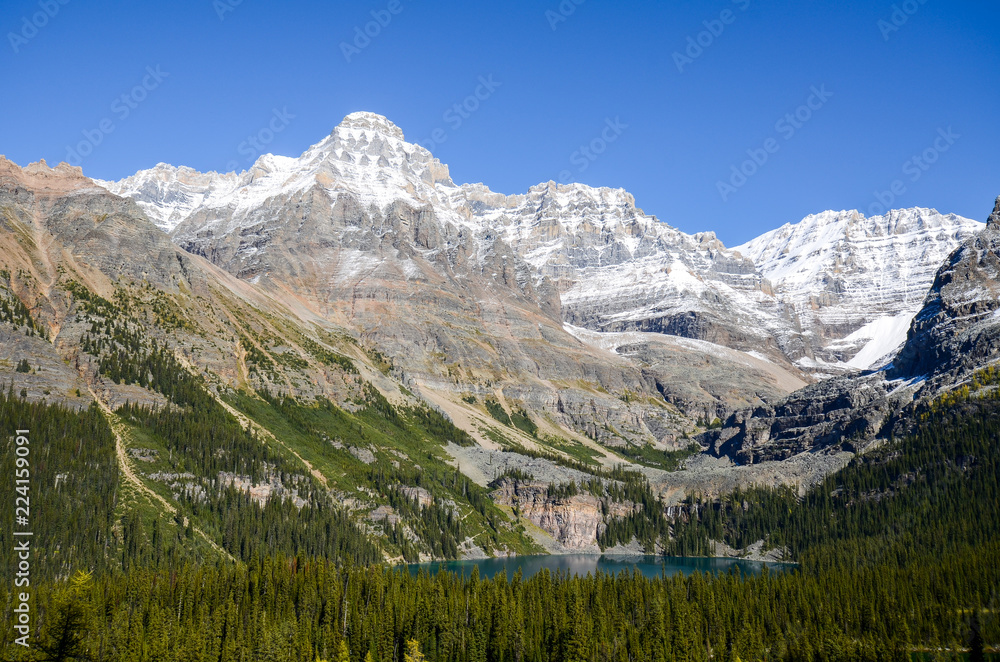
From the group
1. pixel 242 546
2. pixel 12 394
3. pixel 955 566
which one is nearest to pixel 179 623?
pixel 242 546

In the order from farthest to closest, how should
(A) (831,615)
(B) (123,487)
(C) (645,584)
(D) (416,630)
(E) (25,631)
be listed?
1. (B) (123,487)
2. (C) (645,584)
3. (A) (831,615)
4. (D) (416,630)
5. (E) (25,631)

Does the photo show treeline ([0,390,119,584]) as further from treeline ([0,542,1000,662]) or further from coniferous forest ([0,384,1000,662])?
treeline ([0,542,1000,662])

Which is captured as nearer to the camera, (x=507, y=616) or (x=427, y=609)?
(x=507, y=616)

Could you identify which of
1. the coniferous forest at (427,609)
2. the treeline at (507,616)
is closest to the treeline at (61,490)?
the coniferous forest at (427,609)

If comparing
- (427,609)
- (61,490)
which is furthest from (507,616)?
(61,490)

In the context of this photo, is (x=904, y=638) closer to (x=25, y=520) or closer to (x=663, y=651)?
(x=663, y=651)

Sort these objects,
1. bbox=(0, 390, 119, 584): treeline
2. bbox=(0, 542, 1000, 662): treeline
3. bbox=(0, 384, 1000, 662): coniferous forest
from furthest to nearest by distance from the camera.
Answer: bbox=(0, 390, 119, 584): treeline < bbox=(0, 542, 1000, 662): treeline < bbox=(0, 384, 1000, 662): coniferous forest

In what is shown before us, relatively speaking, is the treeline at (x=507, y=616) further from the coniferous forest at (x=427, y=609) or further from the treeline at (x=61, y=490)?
the treeline at (x=61, y=490)

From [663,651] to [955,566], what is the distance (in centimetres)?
7326

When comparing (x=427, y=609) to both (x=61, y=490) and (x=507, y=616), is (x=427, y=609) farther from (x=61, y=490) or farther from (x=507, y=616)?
(x=61, y=490)

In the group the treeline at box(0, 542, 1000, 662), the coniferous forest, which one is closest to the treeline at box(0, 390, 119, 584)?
the coniferous forest

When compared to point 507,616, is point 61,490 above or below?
above

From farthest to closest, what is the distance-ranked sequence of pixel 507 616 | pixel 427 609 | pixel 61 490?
pixel 61 490
pixel 427 609
pixel 507 616

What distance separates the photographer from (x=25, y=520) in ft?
511
